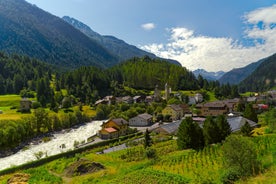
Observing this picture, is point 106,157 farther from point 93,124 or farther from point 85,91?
point 85,91

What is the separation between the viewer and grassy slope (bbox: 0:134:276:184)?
3053 cm

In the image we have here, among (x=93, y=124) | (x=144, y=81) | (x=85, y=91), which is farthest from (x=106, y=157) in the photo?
(x=144, y=81)

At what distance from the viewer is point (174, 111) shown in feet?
353

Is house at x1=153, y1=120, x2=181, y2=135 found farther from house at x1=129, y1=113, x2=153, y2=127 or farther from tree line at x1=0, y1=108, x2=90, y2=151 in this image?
tree line at x1=0, y1=108, x2=90, y2=151

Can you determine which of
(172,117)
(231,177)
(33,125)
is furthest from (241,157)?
(172,117)

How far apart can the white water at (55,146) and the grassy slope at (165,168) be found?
46.0 feet

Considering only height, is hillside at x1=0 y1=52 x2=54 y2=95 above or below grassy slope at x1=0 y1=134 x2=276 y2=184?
above

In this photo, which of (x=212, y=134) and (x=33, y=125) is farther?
(x=33, y=125)

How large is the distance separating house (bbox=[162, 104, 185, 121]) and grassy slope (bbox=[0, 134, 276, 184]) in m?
54.3

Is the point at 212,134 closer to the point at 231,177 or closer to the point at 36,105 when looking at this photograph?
the point at 231,177

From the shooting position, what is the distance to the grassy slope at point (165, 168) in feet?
100

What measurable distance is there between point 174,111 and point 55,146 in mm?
50432

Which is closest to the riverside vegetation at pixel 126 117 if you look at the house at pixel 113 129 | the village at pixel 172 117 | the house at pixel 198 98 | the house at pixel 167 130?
the house at pixel 167 130

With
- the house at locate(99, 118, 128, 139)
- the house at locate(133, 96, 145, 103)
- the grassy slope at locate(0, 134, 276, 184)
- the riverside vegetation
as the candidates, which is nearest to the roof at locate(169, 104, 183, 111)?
the riverside vegetation
